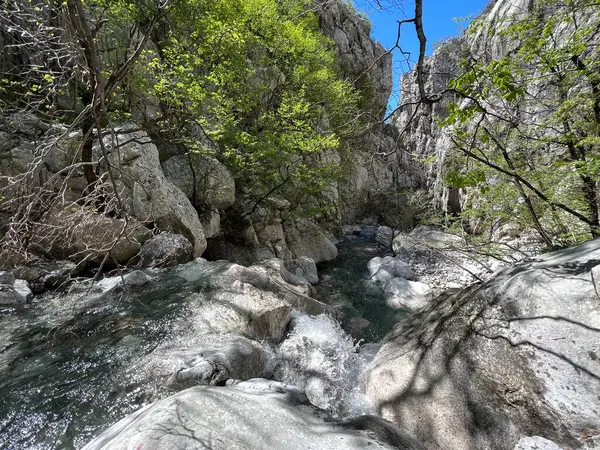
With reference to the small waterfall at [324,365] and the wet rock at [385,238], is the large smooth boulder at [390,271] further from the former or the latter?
the wet rock at [385,238]

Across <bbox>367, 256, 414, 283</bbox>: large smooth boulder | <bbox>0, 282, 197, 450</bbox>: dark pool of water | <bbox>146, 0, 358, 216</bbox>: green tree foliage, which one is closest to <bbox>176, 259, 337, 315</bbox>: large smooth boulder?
<bbox>0, 282, 197, 450</bbox>: dark pool of water

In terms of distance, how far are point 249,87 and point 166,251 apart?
25.3 ft

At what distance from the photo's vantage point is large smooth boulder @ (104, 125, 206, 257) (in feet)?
24.8

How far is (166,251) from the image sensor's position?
289 inches

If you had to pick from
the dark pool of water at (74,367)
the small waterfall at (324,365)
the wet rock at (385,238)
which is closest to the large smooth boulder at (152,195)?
the dark pool of water at (74,367)

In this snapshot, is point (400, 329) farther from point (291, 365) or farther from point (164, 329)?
point (164, 329)

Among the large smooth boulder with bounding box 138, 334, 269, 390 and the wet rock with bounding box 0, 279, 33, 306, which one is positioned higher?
the large smooth boulder with bounding box 138, 334, 269, 390

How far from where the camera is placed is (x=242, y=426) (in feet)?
6.82

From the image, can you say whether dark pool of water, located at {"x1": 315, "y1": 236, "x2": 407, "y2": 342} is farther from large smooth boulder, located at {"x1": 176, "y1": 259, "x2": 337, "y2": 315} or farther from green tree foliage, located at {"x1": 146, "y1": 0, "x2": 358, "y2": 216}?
green tree foliage, located at {"x1": 146, "y1": 0, "x2": 358, "y2": 216}

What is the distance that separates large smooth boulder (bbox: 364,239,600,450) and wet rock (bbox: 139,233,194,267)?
547 cm

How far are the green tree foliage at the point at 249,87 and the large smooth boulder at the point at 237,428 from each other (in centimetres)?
727

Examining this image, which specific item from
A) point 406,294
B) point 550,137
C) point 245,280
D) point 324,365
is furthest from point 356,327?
point 550,137

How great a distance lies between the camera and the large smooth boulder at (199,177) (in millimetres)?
9891

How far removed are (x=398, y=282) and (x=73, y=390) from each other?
839 cm
